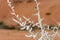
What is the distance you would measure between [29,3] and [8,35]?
0.23 m

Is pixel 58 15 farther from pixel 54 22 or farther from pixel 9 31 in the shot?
pixel 9 31

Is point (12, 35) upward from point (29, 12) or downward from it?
downward

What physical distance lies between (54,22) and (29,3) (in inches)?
7.5

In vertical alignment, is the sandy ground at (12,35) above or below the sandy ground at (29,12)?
below

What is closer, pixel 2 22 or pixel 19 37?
pixel 19 37

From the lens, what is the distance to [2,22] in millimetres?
1765

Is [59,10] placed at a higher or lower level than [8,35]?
higher

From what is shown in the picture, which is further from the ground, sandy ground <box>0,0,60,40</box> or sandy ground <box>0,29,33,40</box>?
sandy ground <box>0,0,60,40</box>

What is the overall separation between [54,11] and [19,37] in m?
0.25

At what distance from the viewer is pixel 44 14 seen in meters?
1.69

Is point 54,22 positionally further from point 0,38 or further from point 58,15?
point 0,38

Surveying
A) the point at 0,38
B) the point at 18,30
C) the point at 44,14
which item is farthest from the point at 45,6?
the point at 0,38

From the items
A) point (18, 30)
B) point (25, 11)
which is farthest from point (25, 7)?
point (18, 30)

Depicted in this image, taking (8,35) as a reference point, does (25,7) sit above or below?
above
